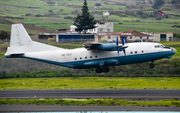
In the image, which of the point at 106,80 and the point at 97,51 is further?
the point at 106,80

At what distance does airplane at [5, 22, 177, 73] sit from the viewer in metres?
43.5

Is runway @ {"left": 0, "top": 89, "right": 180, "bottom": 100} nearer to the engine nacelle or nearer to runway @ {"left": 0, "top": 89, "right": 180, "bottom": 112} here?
runway @ {"left": 0, "top": 89, "right": 180, "bottom": 112}

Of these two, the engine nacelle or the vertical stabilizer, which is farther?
the vertical stabilizer

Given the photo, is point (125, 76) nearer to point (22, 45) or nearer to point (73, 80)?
point (73, 80)

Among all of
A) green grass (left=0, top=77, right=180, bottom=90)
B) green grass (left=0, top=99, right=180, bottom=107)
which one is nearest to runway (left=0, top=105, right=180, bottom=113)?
green grass (left=0, top=99, right=180, bottom=107)

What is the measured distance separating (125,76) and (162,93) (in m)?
18.1

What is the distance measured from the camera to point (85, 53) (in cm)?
4431

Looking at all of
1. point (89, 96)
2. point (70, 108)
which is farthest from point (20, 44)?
point (70, 108)

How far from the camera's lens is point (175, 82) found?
47.0 meters

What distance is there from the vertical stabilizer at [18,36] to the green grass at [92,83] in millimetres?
7133

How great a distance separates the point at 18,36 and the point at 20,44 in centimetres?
136

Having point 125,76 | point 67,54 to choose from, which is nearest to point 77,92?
point 67,54

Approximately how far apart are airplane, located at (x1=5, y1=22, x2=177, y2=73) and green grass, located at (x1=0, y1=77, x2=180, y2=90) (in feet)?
11.0

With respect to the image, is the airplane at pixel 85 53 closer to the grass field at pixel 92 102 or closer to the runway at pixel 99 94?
the runway at pixel 99 94
